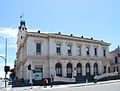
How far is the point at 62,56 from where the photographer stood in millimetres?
50344

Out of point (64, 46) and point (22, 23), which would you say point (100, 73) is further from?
point (22, 23)

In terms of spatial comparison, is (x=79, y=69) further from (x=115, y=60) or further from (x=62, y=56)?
(x=115, y=60)

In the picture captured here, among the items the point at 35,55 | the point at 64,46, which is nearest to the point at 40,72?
the point at 35,55

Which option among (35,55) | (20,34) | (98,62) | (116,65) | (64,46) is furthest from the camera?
(20,34)

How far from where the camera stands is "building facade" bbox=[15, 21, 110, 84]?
155 ft

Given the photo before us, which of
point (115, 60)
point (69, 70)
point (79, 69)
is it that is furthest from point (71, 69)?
point (115, 60)

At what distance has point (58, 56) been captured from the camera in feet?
162

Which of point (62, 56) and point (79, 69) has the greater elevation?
point (62, 56)

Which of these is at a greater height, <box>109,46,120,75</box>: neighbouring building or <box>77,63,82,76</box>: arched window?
<box>109,46,120,75</box>: neighbouring building

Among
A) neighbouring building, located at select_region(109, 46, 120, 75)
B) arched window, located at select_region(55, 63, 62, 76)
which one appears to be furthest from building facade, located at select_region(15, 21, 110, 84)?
neighbouring building, located at select_region(109, 46, 120, 75)

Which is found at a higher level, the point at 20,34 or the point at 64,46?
the point at 20,34

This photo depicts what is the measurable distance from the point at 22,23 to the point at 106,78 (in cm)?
4284

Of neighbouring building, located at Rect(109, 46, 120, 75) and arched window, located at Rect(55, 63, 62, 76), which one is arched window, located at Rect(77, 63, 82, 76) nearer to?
arched window, located at Rect(55, 63, 62, 76)

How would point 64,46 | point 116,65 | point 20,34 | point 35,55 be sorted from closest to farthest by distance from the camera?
point 35,55, point 64,46, point 116,65, point 20,34
